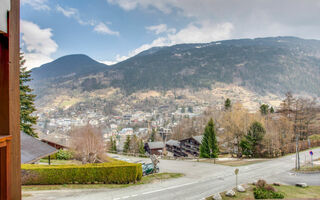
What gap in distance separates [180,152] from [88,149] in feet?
114

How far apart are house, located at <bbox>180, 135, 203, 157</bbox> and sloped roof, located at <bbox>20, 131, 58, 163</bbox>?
119 feet

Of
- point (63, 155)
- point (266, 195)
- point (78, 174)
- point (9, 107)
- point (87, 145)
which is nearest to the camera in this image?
point (9, 107)

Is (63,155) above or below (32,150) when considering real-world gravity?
below

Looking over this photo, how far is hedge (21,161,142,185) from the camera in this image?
1228 centimetres

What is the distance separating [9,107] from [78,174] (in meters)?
12.9

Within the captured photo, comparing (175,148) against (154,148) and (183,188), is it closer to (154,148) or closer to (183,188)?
(154,148)

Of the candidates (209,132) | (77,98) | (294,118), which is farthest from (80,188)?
(77,98)

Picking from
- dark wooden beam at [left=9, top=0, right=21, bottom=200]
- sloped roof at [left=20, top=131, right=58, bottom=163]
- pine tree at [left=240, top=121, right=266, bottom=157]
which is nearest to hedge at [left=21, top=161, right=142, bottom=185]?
sloped roof at [left=20, top=131, right=58, bottom=163]

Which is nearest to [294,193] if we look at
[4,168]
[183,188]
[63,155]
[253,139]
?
[183,188]

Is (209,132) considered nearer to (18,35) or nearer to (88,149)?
(88,149)

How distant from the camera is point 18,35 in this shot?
85.2 inches

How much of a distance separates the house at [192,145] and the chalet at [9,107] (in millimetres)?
45698

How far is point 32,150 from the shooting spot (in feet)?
45.8

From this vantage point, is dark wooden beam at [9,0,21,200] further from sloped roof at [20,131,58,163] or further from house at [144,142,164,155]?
house at [144,142,164,155]
